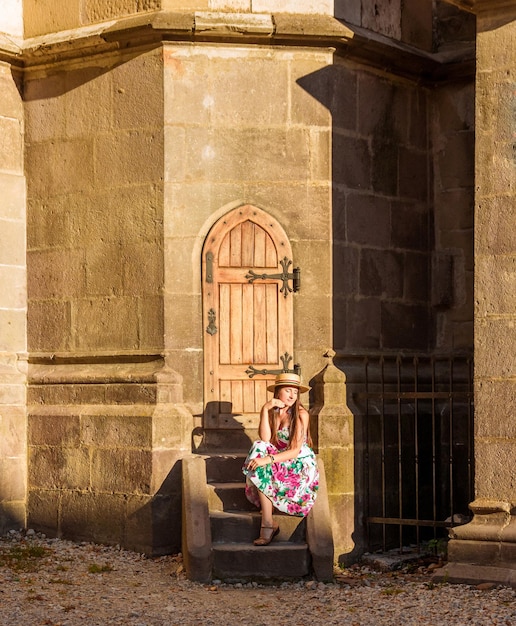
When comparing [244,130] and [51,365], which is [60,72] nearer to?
[244,130]

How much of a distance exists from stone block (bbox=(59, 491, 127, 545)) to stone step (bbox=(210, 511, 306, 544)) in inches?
39.1

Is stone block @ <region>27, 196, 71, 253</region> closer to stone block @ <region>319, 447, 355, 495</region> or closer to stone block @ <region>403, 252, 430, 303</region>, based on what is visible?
stone block @ <region>319, 447, 355, 495</region>

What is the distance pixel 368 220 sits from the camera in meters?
10.5

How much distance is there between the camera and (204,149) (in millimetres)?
9938

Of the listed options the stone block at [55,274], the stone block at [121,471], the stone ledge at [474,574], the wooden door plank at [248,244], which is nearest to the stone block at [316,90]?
the wooden door plank at [248,244]

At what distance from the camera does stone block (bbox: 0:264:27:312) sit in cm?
1036

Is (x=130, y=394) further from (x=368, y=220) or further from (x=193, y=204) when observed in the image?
(x=368, y=220)

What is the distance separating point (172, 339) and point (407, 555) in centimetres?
264

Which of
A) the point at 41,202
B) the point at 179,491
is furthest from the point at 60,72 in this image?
the point at 179,491

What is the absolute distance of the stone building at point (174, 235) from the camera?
9820mm

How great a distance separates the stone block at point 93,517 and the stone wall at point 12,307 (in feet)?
1.63

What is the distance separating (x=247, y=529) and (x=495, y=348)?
2290mm

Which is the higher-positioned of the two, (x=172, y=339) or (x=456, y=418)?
(x=172, y=339)

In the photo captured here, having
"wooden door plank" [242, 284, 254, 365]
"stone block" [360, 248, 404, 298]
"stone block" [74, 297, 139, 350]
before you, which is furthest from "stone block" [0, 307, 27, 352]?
"stone block" [360, 248, 404, 298]
